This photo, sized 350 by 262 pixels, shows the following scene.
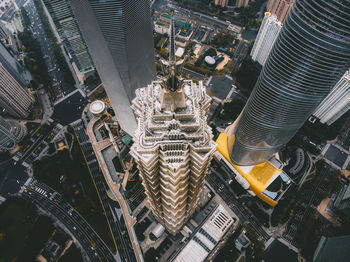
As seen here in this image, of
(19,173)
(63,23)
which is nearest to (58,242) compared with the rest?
(19,173)

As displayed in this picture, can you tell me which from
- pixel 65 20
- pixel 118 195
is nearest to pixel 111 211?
pixel 118 195

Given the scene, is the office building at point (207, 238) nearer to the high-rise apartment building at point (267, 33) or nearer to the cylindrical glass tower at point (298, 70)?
the cylindrical glass tower at point (298, 70)

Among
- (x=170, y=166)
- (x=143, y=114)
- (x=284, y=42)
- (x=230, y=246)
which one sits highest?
(x=284, y=42)

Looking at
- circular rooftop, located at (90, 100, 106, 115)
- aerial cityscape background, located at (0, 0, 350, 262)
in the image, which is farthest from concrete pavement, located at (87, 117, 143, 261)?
circular rooftop, located at (90, 100, 106, 115)

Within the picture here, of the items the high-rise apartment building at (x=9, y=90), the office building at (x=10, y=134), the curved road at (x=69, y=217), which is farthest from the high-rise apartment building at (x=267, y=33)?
the office building at (x=10, y=134)

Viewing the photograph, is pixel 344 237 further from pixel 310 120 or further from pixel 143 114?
pixel 143 114

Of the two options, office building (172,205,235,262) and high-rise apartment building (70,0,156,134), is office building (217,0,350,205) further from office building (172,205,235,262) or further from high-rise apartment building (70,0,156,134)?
high-rise apartment building (70,0,156,134)

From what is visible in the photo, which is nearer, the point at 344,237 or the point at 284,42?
the point at 284,42

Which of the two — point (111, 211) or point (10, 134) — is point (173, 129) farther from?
point (10, 134)
